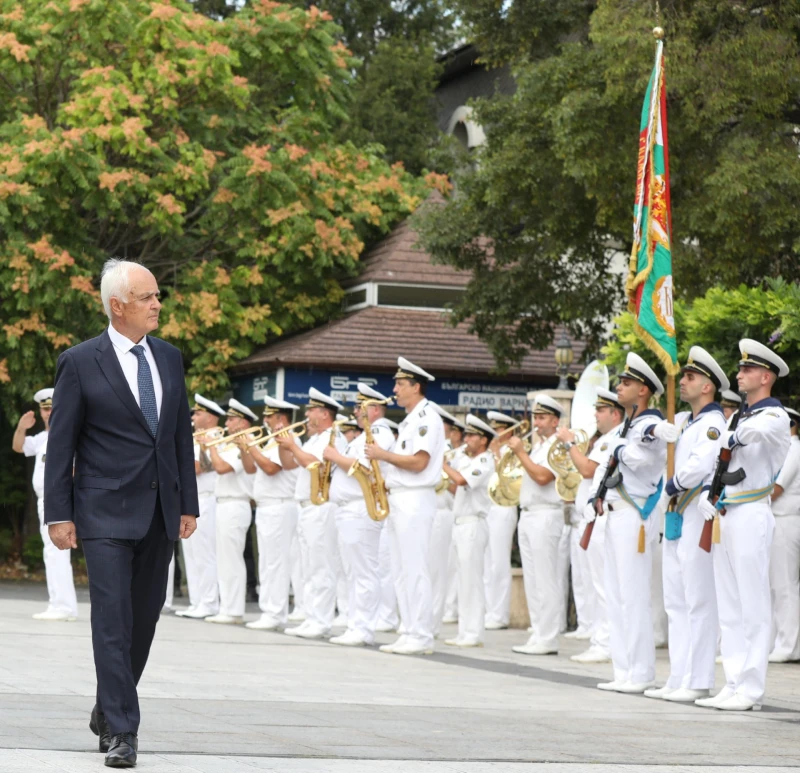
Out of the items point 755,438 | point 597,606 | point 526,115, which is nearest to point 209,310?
point 526,115

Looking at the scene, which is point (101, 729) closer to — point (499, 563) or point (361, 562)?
point (361, 562)

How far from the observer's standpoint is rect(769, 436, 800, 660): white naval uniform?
15031mm

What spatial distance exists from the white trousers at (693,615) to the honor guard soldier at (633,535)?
0.47 meters

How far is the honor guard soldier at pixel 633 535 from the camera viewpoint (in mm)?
11578

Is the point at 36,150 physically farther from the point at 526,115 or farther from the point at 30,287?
the point at 526,115

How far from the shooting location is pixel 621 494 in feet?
38.7

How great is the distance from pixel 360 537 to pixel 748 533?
19.2ft

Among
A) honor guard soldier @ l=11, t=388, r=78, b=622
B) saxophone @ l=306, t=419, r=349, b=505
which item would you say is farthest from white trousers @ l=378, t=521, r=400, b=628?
honor guard soldier @ l=11, t=388, r=78, b=622


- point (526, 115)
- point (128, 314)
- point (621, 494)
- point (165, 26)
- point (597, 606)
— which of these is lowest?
point (597, 606)

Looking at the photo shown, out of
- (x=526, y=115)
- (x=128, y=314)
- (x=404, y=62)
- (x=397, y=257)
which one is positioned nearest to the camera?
(x=128, y=314)

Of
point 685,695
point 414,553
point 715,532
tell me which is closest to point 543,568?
point 414,553

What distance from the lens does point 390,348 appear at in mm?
27953

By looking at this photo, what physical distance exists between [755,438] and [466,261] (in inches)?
598

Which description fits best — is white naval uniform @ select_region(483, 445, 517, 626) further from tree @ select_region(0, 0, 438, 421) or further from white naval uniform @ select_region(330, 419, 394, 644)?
tree @ select_region(0, 0, 438, 421)
